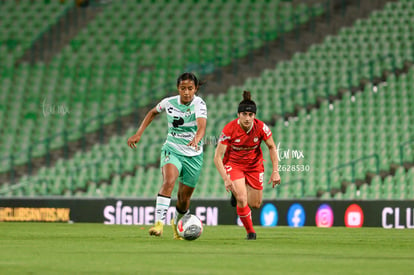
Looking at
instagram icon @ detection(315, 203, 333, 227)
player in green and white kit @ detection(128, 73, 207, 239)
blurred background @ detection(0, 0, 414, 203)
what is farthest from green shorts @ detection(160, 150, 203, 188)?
blurred background @ detection(0, 0, 414, 203)

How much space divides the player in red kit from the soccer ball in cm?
75

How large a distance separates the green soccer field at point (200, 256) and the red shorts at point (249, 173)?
3.74 ft

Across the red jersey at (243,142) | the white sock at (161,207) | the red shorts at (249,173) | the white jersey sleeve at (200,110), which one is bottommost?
the white sock at (161,207)

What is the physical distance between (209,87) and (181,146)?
13766 mm

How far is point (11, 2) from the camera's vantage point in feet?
99.4

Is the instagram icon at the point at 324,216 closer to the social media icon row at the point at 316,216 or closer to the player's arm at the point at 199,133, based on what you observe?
the social media icon row at the point at 316,216

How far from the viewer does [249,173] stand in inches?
499

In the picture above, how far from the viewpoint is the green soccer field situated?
7.27 meters

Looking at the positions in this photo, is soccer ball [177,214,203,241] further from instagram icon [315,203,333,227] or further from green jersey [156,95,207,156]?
instagram icon [315,203,333,227]

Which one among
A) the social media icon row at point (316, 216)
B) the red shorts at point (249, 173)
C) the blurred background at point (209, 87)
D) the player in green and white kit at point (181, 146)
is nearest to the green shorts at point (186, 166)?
the player in green and white kit at point (181, 146)

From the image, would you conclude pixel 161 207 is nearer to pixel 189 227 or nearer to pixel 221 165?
pixel 189 227

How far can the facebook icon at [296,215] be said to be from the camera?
18.6 metres

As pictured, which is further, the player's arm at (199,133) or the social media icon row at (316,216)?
the social media icon row at (316,216)

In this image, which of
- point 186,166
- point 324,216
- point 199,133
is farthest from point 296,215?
point 199,133
